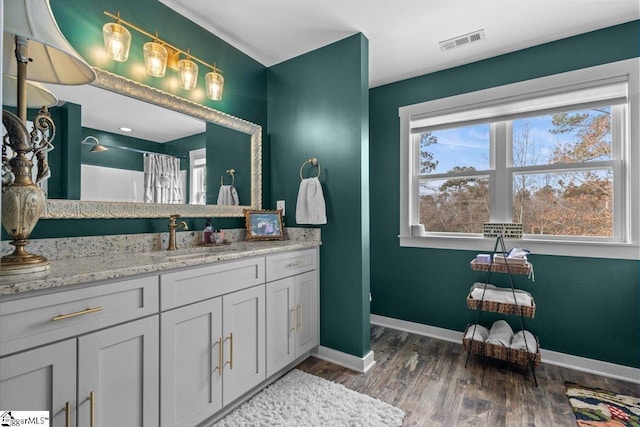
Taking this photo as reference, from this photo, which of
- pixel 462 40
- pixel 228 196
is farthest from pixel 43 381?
pixel 462 40

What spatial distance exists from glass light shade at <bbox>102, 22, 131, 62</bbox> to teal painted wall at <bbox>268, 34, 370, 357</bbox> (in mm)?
1291

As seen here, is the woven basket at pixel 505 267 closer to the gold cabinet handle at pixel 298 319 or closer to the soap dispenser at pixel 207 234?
the gold cabinet handle at pixel 298 319

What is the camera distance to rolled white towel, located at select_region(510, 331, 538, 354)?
216 centimetres

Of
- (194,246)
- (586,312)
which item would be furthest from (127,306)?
(586,312)

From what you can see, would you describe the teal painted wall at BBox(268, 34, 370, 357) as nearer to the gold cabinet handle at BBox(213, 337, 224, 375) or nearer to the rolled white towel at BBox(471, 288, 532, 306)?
the rolled white towel at BBox(471, 288, 532, 306)

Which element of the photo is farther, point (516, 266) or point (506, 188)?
point (506, 188)

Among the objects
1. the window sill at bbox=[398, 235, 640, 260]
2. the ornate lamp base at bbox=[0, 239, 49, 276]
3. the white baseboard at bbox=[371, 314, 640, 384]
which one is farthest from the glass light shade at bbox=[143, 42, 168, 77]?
the white baseboard at bbox=[371, 314, 640, 384]

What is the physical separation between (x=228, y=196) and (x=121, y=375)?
1.43 meters

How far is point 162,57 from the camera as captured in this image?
1887 millimetres

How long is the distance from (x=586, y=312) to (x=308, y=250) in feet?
7.13

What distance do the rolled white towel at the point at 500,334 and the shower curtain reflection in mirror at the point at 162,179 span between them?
2501 mm

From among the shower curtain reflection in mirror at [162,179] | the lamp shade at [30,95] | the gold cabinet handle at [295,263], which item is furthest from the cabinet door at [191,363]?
the lamp shade at [30,95]

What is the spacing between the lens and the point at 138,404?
1.30 metres

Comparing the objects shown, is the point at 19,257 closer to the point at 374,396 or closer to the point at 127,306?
the point at 127,306
